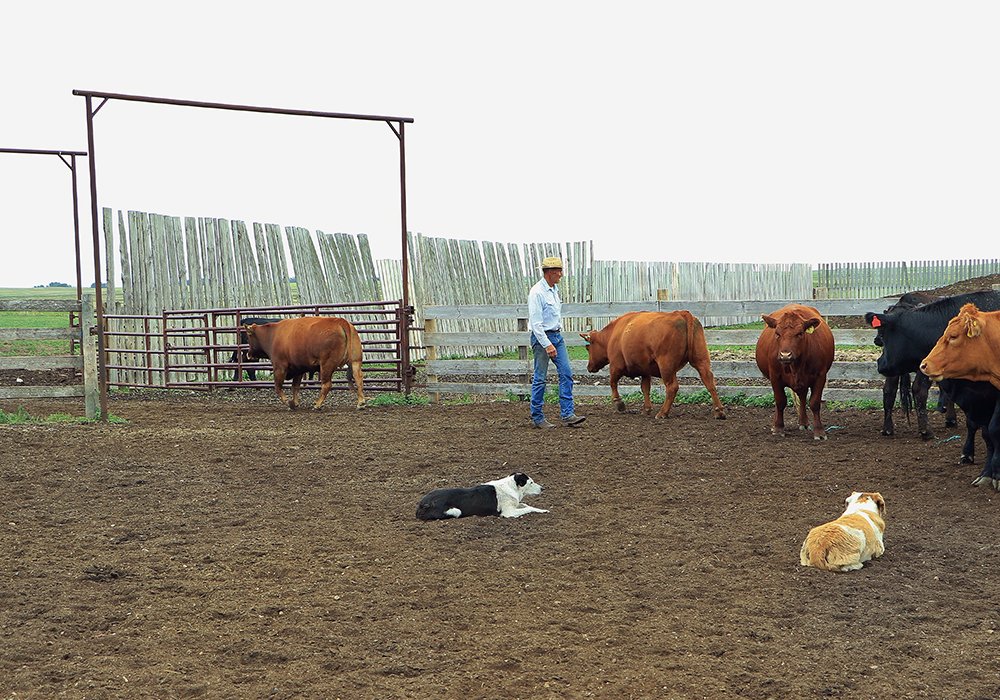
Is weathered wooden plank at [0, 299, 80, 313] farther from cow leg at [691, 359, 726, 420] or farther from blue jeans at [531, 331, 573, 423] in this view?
cow leg at [691, 359, 726, 420]

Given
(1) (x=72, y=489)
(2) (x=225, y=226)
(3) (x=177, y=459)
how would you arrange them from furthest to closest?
1. (2) (x=225, y=226)
2. (3) (x=177, y=459)
3. (1) (x=72, y=489)

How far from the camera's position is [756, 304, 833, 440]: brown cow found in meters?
10.0

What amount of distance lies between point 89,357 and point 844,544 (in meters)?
9.97

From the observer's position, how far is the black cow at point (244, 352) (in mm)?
16359

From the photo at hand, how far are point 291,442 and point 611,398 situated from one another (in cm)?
505

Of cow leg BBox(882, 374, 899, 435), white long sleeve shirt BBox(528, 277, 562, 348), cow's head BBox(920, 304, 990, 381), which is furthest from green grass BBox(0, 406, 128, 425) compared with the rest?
cow's head BBox(920, 304, 990, 381)

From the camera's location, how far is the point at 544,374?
11.4 m

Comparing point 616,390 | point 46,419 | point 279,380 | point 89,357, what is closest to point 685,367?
point 616,390

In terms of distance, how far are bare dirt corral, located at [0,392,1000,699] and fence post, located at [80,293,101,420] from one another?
302cm

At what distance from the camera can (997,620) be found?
4.68 meters

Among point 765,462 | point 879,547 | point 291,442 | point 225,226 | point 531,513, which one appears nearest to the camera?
point 879,547

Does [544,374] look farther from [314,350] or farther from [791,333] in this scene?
[314,350]

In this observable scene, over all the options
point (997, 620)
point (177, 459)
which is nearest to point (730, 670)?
point (997, 620)

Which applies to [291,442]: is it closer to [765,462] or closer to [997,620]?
[765,462]
